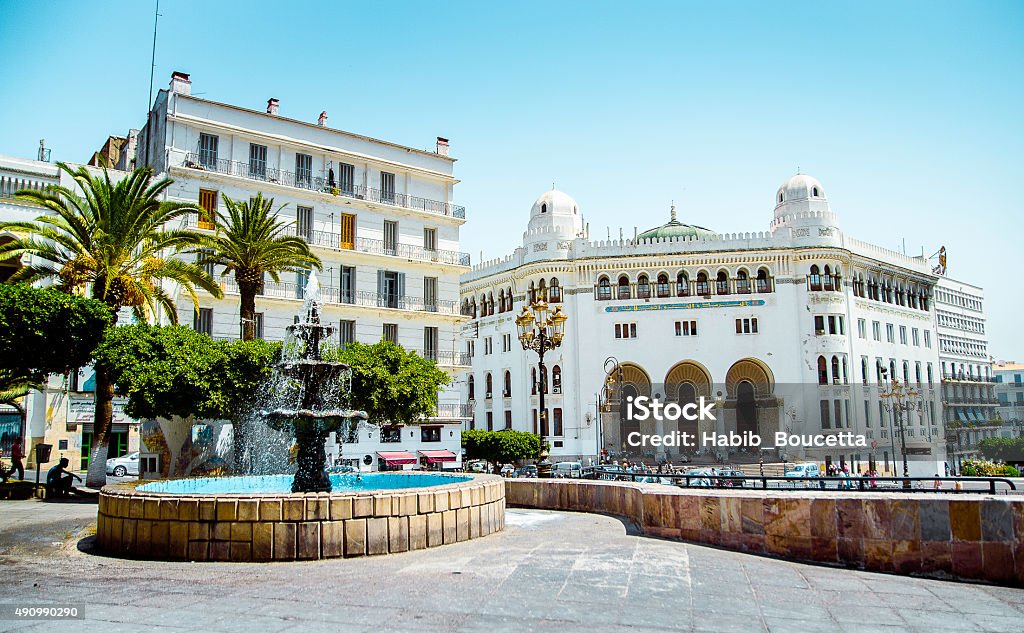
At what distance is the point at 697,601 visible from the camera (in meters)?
7.13

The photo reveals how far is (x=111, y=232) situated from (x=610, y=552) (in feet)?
54.8

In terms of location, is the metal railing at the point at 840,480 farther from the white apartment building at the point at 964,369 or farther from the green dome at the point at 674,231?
the white apartment building at the point at 964,369

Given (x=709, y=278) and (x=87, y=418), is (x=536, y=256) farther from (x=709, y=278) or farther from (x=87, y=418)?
(x=87, y=418)

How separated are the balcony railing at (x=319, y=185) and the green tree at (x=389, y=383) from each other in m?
9.57

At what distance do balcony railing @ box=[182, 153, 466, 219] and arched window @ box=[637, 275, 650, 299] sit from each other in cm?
1555

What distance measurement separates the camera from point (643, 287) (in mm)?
47344

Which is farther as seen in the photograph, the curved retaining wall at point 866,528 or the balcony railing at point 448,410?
the balcony railing at point 448,410

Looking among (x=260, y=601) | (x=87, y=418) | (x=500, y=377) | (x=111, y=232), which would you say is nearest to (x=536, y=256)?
(x=500, y=377)

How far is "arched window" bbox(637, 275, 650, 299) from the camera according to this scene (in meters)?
47.2

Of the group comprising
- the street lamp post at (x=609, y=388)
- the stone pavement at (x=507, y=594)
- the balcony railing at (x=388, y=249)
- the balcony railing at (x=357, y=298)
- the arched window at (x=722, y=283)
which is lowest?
the stone pavement at (x=507, y=594)

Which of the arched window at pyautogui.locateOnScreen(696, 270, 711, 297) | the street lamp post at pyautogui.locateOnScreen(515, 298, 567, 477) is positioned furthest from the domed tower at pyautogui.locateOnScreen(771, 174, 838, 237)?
the street lamp post at pyautogui.locateOnScreen(515, 298, 567, 477)

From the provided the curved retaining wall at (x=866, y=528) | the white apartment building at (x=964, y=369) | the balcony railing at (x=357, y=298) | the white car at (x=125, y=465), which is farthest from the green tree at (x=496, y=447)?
the white apartment building at (x=964, y=369)

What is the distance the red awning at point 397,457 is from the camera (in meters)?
32.1

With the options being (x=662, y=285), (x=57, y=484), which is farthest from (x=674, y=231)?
(x=57, y=484)
